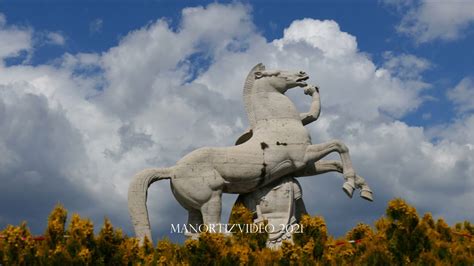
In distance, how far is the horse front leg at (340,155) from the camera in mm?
12234

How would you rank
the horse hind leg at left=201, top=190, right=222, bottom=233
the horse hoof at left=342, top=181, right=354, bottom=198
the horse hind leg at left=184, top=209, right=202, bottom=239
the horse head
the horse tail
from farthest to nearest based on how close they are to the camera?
the horse head < the horse hoof at left=342, top=181, right=354, bottom=198 < the horse hind leg at left=184, top=209, right=202, bottom=239 < the horse hind leg at left=201, top=190, right=222, bottom=233 < the horse tail

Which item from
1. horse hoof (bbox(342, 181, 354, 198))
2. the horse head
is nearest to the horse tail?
the horse head

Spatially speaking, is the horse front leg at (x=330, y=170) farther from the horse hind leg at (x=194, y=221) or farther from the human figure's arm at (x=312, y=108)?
the horse hind leg at (x=194, y=221)

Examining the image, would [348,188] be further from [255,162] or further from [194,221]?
[194,221]

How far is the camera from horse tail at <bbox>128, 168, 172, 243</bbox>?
36.8 ft

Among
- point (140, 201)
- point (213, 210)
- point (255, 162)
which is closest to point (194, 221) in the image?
point (213, 210)

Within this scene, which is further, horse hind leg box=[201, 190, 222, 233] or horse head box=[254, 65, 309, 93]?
horse head box=[254, 65, 309, 93]

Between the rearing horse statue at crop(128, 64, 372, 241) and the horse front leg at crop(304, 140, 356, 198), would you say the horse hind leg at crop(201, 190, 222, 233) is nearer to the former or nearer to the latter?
the rearing horse statue at crop(128, 64, 372, 241)

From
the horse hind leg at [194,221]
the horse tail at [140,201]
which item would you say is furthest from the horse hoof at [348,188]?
the horse tail at [140,201]

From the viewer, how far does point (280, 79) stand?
12.8m

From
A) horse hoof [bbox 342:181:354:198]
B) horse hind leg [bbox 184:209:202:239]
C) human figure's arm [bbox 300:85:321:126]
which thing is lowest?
horse hind leg [bbox 184:209:202:239]

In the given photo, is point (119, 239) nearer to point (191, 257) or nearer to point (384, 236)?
point (191, 257)

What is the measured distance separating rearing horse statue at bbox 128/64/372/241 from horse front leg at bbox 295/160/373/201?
19 mm

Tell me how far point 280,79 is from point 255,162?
1878 mm
